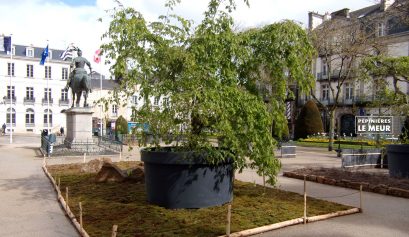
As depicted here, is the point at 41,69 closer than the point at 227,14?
No

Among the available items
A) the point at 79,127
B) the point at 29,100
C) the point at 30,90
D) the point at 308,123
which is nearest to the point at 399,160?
the point at 79,127

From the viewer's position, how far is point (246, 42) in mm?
8883

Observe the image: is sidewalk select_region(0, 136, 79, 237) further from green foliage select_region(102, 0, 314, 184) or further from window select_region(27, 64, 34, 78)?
window select_region(27, 64, 34, 78)

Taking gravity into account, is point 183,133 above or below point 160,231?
above

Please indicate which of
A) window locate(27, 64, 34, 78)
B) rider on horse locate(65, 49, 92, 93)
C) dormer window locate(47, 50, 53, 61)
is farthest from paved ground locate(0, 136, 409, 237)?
dormer window locate(47, 50, 53, 61)

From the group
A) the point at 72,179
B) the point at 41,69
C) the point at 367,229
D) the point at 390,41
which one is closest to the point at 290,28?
the point at 367,229

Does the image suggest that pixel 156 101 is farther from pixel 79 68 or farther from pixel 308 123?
pixel 308 123

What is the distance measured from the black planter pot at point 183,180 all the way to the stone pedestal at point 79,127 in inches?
605

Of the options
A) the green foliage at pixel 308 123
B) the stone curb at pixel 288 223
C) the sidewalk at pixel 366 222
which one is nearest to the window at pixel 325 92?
the green foliage at pixel 308 123

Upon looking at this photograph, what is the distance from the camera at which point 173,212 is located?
750 cm

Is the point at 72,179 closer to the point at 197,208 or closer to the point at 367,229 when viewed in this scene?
the point at 197,208

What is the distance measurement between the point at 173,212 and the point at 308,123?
3582cm

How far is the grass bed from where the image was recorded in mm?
6465

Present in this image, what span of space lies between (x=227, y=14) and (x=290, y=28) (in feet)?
4.56
